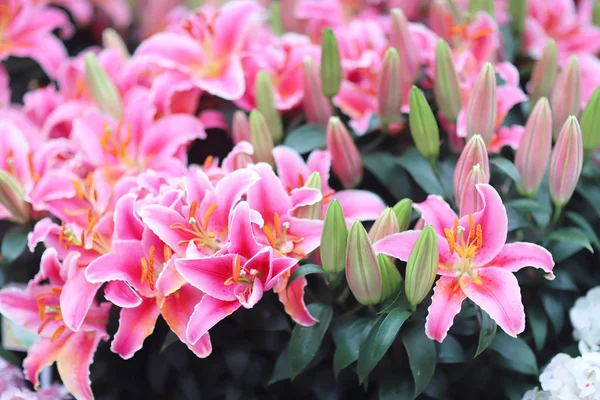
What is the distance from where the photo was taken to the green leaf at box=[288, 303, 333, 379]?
643 millimetres

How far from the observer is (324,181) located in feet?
2.38

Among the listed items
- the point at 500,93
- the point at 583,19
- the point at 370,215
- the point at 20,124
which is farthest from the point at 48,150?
the point at 583,19

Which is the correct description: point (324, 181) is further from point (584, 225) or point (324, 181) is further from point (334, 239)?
point (584, 225)

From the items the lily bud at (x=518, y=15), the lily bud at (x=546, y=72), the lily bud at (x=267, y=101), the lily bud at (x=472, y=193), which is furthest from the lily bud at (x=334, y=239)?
the lily bud at (x=518, y=15)

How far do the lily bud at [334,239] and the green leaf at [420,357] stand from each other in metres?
0.09

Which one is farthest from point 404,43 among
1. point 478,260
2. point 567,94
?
point 478,260

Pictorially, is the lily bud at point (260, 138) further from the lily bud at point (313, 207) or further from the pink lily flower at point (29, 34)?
the pink lily flower at point (29, 34)

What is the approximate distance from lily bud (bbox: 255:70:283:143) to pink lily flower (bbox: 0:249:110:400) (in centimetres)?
26

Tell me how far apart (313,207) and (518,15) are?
49 centimetres

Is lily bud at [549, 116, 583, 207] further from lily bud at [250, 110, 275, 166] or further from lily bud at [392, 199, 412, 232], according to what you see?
lily bud at [250, 110, 275, 166]

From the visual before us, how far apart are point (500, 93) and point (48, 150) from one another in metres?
0.51

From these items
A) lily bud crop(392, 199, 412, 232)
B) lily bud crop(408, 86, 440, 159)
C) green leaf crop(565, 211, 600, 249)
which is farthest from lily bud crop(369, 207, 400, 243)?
green leaf crop(565, 211, 600, 249)

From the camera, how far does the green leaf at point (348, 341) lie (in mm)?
641

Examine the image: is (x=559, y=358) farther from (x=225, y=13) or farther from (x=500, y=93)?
(x=225, y=13)
